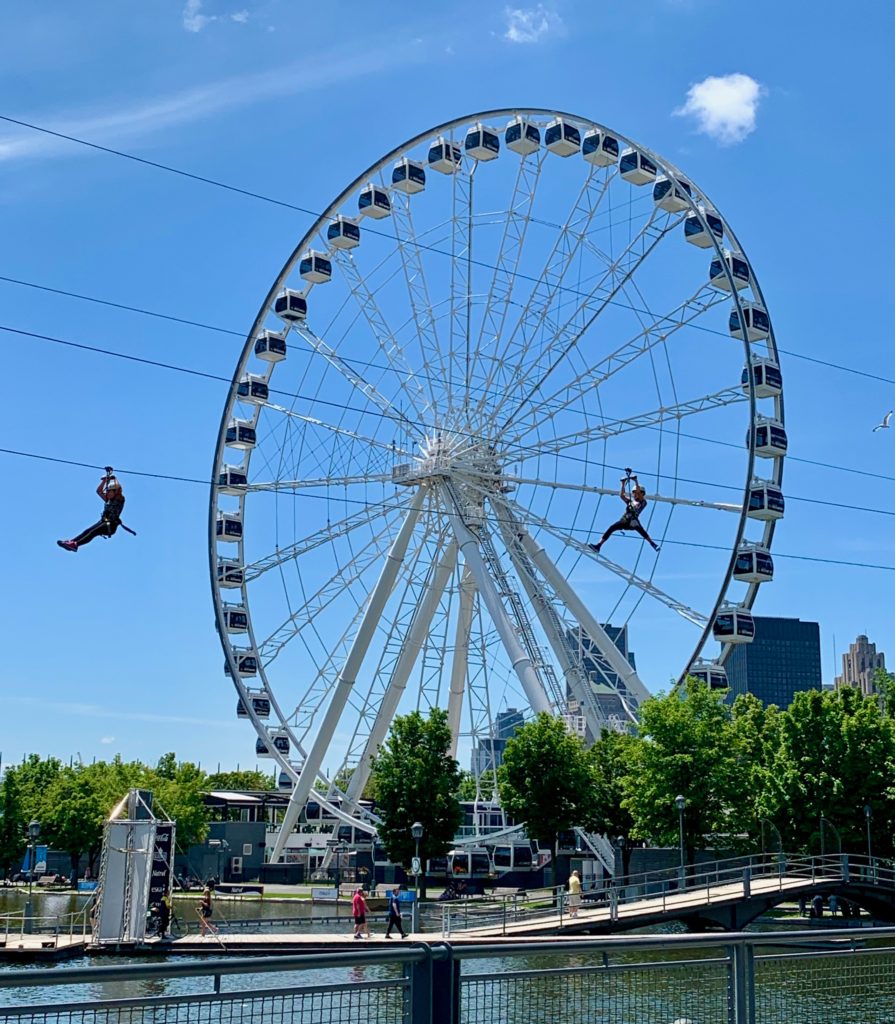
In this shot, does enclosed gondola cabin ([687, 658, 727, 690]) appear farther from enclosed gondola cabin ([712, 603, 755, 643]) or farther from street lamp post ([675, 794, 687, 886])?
street lamp post ([675, 794, 687, 886])

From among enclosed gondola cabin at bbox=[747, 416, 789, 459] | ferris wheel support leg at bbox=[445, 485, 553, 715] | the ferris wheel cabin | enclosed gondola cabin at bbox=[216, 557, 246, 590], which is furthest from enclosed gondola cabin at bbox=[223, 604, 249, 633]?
enclosed gondola cabin at bbox=[747, 416, 789, 459]

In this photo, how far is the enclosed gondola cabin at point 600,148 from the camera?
166 ft

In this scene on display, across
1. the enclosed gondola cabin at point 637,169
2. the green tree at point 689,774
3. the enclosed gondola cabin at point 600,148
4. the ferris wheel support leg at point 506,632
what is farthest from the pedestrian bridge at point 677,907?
the enclosed gondola cabin at point 600,148

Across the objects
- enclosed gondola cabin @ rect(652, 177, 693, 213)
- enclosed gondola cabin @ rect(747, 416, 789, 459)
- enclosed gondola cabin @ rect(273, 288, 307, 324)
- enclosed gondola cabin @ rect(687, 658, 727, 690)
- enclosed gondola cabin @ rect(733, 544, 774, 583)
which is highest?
enclosed gondola cabin @ rect(652, 177, 693, 213)

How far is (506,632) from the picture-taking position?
4772 centimetres

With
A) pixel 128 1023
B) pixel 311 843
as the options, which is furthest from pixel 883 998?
pixel 311 843

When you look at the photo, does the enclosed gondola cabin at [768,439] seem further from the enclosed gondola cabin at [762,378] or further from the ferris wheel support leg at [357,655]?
the ferris wheel support leg at [357,655]

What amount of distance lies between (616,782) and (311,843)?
23403 mm

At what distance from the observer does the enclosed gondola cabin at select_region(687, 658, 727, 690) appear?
49406 mm

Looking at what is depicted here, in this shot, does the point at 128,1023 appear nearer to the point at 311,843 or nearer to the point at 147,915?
the point at 147,915

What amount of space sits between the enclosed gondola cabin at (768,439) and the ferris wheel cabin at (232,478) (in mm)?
21157

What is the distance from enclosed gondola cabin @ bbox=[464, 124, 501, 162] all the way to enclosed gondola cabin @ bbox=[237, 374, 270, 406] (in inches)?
515

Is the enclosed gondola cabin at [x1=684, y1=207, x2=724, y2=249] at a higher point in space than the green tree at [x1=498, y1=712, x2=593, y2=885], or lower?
higher

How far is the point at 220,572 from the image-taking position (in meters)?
55.8
